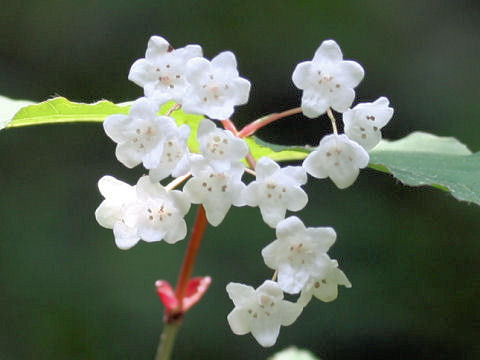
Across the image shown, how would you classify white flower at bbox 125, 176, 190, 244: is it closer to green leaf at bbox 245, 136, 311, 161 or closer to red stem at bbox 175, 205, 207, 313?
red stem at bbox 175, 205, 207, 313

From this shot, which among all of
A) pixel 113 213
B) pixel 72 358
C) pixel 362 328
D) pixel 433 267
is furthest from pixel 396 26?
pixel 113 213

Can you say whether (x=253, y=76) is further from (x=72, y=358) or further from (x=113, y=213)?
(x=113, y=213)

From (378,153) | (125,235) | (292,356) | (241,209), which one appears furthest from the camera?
(241,209)

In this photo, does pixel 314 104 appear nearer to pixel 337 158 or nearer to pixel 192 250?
pixel 337 158

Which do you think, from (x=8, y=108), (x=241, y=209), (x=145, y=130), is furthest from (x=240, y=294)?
(x=241, y=209)

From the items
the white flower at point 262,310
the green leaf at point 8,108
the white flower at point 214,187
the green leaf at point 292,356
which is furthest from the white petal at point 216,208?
the green leaf at point 292,356

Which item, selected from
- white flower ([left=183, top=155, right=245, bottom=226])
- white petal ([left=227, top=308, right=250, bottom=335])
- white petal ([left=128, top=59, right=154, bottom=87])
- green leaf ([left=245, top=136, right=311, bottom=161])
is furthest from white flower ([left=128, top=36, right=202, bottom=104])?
white petal ([left=227, top=308, right=250, bottom=335])

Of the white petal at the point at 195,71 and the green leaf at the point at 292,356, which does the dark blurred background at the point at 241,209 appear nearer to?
the green leaf at the point at 292,356
